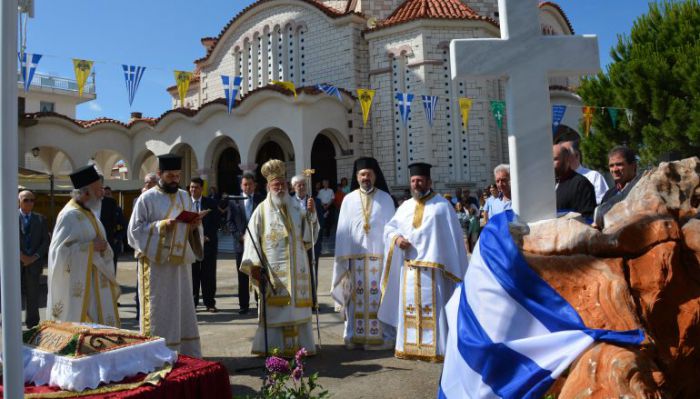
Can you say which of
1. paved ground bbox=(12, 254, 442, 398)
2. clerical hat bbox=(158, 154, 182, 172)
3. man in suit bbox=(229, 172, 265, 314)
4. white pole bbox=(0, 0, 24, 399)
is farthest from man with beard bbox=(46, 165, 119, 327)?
white pole bbox=(0, 0, 24, 399)

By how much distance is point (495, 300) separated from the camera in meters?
2.03

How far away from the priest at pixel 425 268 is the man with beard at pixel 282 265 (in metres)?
0.94

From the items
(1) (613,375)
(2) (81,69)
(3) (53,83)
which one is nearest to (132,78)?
(2) (81,69)

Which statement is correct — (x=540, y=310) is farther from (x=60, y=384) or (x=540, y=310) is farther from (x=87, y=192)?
(x=87, y=192)

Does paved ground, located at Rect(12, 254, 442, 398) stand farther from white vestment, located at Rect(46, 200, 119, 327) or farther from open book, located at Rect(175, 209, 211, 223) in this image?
open book, located at Rect(175, 209, 211, 223)

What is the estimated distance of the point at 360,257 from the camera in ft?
20.1

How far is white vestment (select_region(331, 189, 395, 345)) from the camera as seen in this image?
19.7ft

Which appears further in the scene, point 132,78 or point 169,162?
point 132,78

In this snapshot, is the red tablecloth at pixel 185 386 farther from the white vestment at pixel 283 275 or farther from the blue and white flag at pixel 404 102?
the blue and white flag at pixel 404 102

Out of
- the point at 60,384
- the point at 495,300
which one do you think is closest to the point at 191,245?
the point at 60,384

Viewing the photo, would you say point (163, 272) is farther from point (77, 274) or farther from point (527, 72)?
point (527, 72)

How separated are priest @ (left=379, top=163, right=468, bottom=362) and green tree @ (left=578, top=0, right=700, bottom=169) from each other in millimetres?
11335

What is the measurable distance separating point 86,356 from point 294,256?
3021 millimetres

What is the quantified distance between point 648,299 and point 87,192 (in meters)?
4.40
